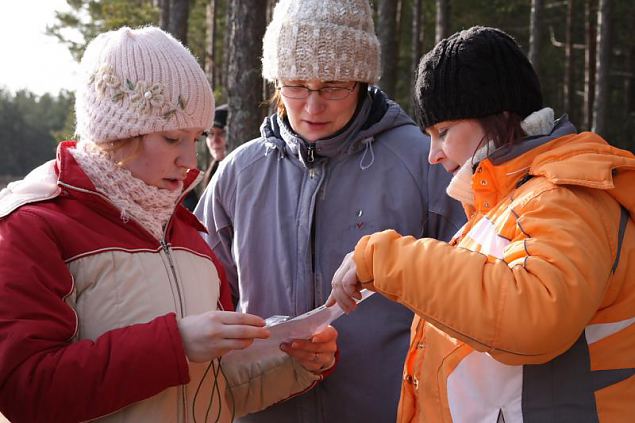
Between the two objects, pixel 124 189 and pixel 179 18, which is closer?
pixel 124 189

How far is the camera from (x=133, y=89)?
2.37 metres

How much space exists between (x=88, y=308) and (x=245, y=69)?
4875mm

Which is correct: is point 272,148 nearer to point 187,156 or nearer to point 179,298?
point 187,156

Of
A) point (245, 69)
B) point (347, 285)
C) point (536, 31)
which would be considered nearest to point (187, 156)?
point (347, 285)

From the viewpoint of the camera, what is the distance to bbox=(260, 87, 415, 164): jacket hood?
306 centimetres

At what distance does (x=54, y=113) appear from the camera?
226 ft

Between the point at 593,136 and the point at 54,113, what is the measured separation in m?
71.3

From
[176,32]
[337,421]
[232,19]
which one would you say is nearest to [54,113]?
[176,32]

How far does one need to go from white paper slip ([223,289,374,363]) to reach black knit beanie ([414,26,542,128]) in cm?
63

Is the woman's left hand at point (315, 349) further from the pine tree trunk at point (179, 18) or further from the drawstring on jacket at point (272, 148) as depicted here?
the pine tree trunk at point (179, 18)

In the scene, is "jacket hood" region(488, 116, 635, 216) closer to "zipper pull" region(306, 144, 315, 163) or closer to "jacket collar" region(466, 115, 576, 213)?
"jacket collar" region(466, 115, 576, 213)

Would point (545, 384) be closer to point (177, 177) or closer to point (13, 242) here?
point (177, 177)

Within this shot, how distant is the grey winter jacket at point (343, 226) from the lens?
299cm

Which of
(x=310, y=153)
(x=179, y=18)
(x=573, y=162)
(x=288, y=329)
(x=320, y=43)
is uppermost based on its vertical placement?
(x=179, y=18)
